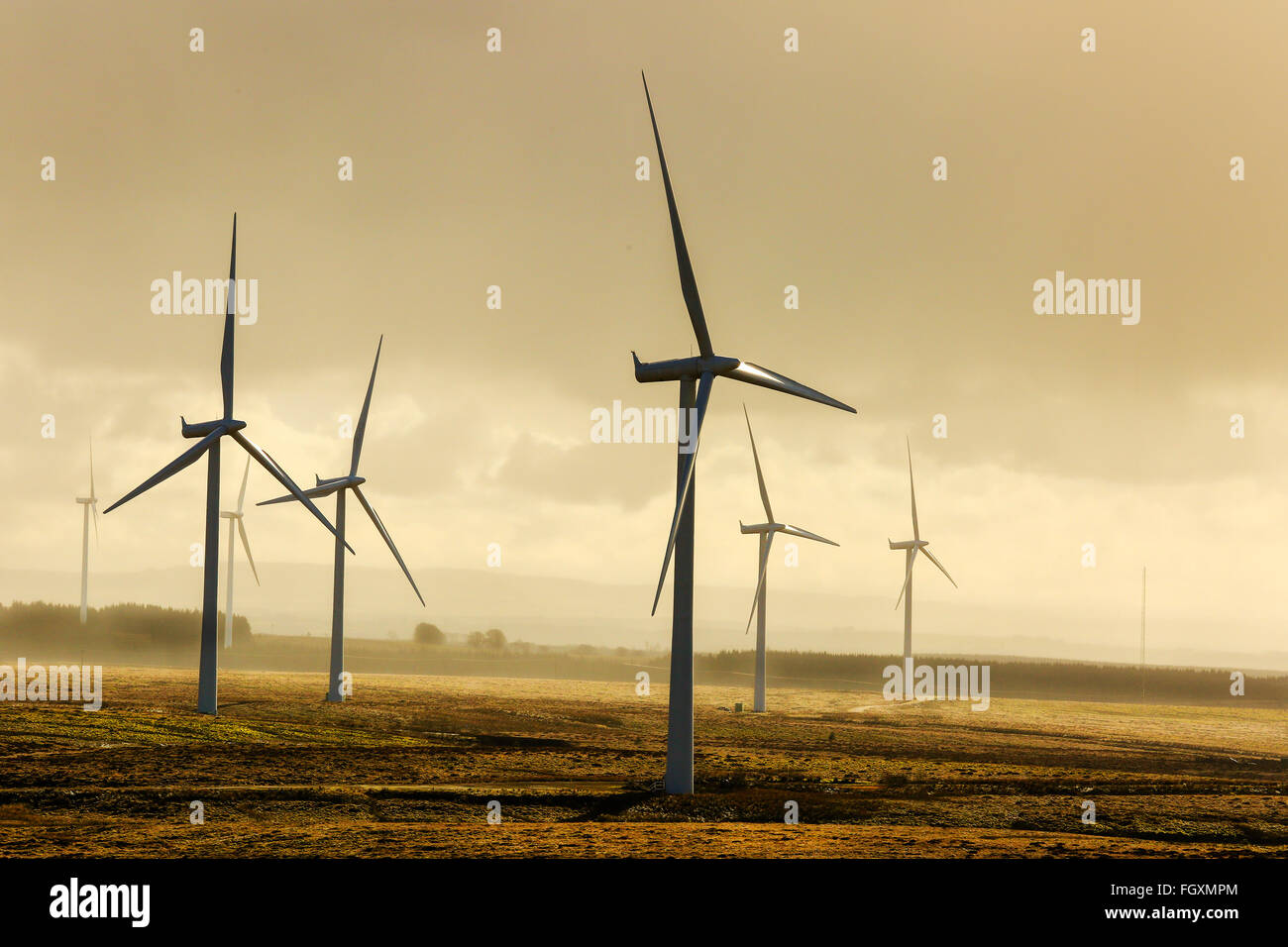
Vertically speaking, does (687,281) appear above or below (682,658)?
above

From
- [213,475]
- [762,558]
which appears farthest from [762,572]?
[213,475]

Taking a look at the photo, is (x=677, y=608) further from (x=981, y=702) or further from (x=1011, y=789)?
(x=981, y=702)

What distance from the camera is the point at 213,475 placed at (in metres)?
62.9

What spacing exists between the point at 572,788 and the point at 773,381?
1901 centimetres

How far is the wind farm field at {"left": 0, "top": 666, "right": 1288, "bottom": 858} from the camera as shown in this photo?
100 feet

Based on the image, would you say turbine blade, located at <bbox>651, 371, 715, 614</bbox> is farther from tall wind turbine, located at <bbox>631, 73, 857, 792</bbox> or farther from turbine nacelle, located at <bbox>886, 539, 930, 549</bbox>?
turbine nacelle, located at <bbox>886, 539, 930, 549</bbox>

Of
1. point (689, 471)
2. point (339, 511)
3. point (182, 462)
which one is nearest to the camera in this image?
point (689, 471)

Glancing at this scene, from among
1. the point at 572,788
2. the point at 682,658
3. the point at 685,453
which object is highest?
the point at 685,453

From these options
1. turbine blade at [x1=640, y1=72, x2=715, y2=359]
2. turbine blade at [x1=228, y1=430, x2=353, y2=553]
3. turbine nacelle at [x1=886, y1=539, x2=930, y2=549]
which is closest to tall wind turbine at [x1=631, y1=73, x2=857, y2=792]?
turbine blade at [x1=640, y1=72, x2=715, y2=359]

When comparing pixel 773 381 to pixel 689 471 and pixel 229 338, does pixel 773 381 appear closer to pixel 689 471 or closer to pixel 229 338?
pixel 689 471

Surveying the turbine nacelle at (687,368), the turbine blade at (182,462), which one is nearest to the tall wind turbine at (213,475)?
the turbine blade at (182,462)

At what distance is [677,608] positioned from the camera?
39.4m
